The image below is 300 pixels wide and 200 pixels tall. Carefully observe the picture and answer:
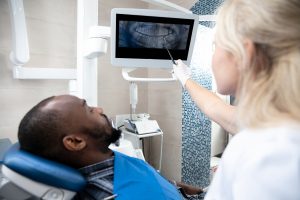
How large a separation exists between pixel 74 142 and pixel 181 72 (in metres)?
0.73

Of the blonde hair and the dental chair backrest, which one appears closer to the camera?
the blonde hair

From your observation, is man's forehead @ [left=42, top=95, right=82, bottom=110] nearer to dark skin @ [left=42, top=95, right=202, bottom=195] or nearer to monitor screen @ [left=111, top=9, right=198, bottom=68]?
dark skin @ [left=42, top=95, right=202, bottom=195]

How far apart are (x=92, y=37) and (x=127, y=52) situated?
193 mm

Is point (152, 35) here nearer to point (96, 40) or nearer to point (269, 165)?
point (96, 40)

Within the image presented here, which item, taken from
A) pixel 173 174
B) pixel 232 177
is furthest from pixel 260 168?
pixel 173 174

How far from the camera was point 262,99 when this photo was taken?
65 cm

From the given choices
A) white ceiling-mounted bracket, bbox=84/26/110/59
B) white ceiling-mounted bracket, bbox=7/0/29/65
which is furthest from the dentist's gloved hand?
white ceiling-mounted bracket, bbox=7/0/29/65

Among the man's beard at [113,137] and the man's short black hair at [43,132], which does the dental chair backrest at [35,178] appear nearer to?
the man's short black hair at [43,132]

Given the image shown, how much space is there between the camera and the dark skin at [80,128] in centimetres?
95

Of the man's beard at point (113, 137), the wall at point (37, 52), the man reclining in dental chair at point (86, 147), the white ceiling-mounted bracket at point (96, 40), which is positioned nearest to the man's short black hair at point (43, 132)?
the man reclining in dental chair at point (86, 147)

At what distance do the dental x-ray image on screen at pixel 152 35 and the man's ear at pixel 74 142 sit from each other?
61cm

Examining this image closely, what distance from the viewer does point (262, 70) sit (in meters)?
0.68

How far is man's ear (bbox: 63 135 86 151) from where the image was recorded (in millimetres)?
940

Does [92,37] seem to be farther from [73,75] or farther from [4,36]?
[4,36]
